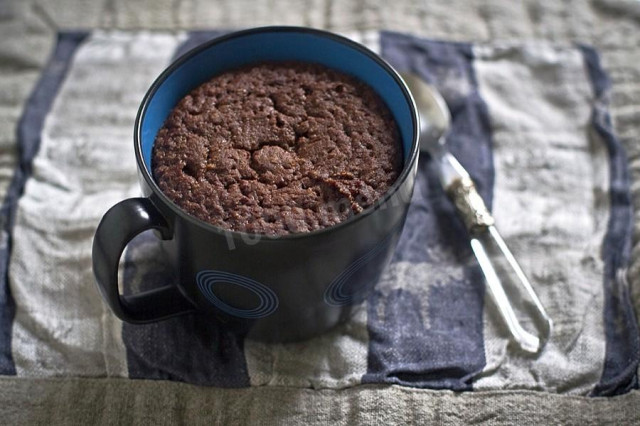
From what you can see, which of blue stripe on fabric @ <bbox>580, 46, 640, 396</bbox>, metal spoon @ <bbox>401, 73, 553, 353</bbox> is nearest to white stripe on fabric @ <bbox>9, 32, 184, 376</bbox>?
metal spoon @ <bbox>401, 73, 553, 353</bbox>

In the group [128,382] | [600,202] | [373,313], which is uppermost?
[600,202]

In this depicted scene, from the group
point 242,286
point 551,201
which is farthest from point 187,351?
point 551,201

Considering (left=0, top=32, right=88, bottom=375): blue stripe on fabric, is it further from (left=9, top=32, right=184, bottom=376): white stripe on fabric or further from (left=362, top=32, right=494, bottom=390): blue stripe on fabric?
(left=362, top=32, right=494, bottom=390): blue stripe on fabric

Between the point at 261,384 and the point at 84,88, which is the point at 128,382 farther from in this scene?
the point at 84,88

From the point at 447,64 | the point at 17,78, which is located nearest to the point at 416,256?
the point at 447,64

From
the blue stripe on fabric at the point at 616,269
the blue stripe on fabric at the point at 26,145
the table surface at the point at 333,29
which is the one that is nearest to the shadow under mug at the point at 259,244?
the table surface at the point at 333,29

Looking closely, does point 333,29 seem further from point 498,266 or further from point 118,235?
point 118,235

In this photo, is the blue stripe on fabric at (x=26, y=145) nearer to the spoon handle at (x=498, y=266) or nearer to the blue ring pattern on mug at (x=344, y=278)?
the blue ring pattern on mug at (x=344, y=278)
